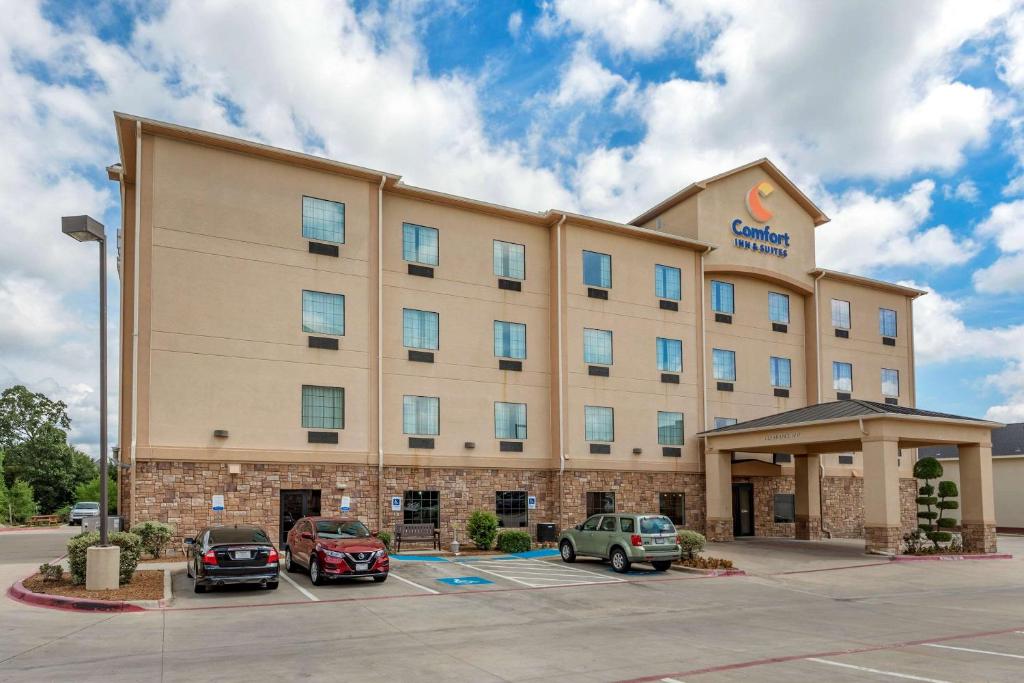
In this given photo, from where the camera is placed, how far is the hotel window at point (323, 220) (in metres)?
28.3

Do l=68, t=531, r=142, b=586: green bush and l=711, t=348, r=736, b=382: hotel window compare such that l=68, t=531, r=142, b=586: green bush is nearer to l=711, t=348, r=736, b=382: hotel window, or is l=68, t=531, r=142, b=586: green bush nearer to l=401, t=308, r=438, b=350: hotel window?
l=401, t=308, r=438, b=350: hotel window

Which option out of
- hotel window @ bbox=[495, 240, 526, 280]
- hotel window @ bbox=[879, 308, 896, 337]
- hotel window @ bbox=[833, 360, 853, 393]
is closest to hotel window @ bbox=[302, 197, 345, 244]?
hotel window @ bbox=[495, 240, 526, 280]

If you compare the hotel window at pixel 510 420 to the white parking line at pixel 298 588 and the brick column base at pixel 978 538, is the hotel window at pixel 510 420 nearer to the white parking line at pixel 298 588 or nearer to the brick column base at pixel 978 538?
the white parking line at pixel 298 588

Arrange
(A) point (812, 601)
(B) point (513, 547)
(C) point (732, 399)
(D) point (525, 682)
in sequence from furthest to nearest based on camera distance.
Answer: (C) point (732, 399)
(B) point (513, 547)
(A) point (812, 601)
(D) point (525, 682)

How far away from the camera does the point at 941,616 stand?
17.4 meters

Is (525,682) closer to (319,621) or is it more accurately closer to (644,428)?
(319,621)

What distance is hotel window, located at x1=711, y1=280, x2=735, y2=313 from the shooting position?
122ft

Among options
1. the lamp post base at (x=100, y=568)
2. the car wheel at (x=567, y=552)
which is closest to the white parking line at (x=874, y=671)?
the lamp post base at (x=100, y=568)

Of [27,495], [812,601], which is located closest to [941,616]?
[812,601]

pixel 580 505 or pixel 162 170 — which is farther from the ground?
pixel 162 170

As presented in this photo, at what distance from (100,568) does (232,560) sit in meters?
2.57

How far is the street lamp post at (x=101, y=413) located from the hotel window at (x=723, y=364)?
81.6 feet

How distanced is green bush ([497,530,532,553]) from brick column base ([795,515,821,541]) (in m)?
15.2

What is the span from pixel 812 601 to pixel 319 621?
11.2m
